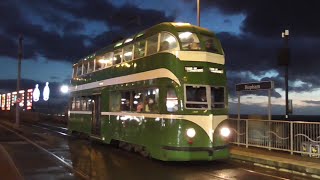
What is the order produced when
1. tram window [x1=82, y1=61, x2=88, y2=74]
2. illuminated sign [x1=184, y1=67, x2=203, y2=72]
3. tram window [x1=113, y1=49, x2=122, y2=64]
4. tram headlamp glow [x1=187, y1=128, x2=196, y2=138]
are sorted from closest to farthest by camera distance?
tram headlamp glow [x1=187, y1=128, x2=196, y2=138], illuminated sign [x1=184, y1=67, x2=203, y2=72], tram window [x1=113, y1=49, x2=122, y2=64], tram window [x1=82, y1=61, x2=88, y2=74]

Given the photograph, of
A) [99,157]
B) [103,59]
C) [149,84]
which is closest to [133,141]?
[99,157]

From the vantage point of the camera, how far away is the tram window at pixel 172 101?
608 inches

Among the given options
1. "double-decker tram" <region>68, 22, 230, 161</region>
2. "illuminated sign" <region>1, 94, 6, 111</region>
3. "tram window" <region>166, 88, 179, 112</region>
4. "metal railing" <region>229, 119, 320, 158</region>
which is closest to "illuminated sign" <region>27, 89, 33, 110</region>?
"illuminated sign" <region>1, 94, 6, 111</region>

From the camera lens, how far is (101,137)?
21938 mm

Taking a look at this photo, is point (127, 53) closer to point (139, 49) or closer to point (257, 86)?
point (139, 49)

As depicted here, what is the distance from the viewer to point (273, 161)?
15.8 meters

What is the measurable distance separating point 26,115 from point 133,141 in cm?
5000

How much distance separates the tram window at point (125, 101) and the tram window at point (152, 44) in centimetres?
246

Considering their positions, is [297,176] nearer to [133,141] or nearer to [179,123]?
[179,123]

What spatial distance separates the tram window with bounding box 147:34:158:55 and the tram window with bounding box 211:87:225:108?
2.59 m

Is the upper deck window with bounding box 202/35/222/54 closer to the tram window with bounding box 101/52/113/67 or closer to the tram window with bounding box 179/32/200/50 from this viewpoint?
the tram window with bounding box 179/32/200/50

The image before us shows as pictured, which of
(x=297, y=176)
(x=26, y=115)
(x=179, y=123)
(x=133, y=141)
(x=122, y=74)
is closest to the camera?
(x=297, y=176)

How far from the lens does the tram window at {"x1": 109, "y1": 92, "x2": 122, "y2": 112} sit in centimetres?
1998

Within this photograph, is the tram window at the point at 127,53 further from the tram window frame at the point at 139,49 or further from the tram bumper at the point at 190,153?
the tram bumper at the point at 190,153
